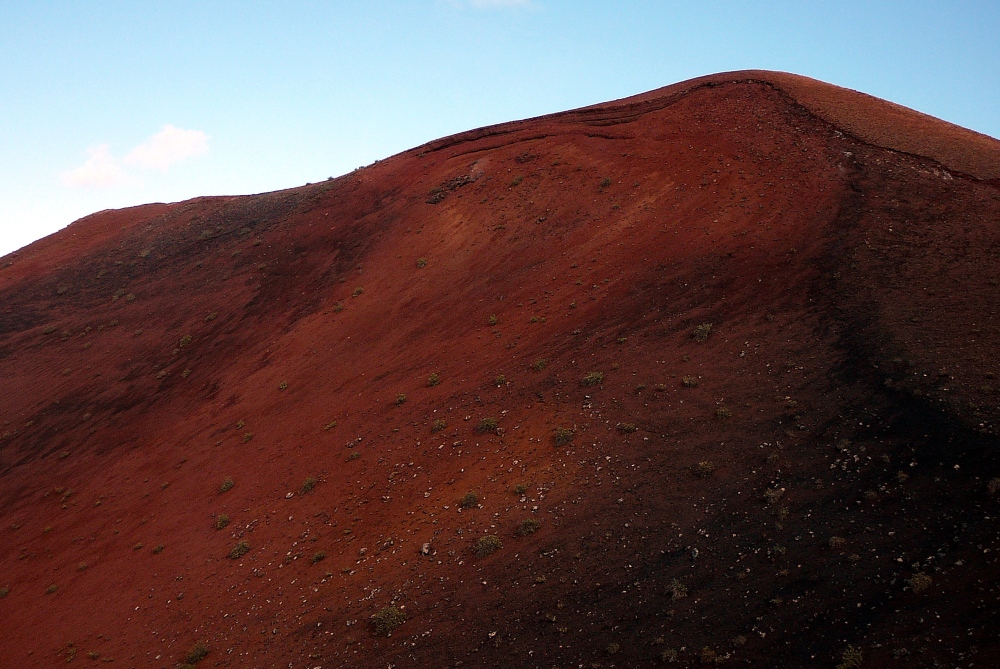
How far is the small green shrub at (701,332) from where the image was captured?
55.8 feet

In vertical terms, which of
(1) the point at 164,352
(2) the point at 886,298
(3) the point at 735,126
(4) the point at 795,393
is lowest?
(4) the point at 795,393

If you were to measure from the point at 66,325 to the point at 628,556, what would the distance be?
27599mm

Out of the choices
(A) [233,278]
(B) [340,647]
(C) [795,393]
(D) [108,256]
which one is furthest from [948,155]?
(D) [108,256]

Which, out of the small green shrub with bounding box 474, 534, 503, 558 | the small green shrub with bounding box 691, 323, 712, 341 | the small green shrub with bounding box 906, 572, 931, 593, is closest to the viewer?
the small green shrub with bounding box 906, 572, 931, 593

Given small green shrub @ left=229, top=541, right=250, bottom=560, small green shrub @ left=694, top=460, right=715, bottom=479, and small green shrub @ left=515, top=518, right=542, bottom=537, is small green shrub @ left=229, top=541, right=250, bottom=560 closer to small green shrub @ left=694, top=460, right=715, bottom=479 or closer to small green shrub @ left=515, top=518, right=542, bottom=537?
small green shrub @ left=515, top=518, right=542, bottom=537

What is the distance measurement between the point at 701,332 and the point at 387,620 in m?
9.66

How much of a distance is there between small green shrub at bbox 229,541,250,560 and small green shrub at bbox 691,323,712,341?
11274 mm

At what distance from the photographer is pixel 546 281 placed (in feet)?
69.8

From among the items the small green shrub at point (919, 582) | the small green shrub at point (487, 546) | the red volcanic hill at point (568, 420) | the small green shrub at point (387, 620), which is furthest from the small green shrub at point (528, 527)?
the small green shrub at point (919, 582)

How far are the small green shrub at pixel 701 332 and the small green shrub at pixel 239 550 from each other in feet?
37.0

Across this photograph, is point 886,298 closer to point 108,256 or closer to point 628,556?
point 628,556

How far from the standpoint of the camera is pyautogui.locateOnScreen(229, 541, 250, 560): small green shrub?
15.5 metres

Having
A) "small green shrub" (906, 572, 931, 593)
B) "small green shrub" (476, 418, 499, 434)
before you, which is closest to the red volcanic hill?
"small green shrub" (906, 572, 931, 593)

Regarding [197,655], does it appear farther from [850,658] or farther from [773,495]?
[850,658]
